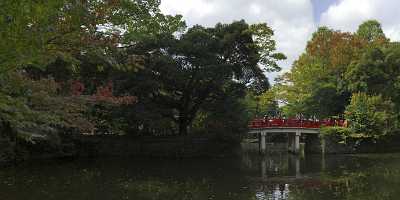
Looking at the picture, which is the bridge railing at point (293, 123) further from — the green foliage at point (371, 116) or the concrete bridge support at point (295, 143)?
the green foliage at point (371, 116)

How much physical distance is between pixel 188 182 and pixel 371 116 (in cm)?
2276

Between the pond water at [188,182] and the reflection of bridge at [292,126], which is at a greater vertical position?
the reflection of bridge at [292,126]

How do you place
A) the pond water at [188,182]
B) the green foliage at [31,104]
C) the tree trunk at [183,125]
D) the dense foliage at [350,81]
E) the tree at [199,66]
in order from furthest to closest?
the dense foliage at [350,81] → the tree trunk at [183,125] → the tree at [199,66] → the pond water at [188,182] → the green foliage at [31,104]

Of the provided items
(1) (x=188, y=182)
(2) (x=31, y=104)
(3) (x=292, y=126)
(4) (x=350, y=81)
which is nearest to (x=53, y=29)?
(2) (x=31, y=104)

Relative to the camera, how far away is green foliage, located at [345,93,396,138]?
3659 centimetres

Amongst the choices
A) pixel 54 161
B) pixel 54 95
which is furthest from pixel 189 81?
pixel 54 95

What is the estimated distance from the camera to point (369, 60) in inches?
1519

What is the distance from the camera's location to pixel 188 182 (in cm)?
1866

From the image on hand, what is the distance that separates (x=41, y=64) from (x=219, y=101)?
26.3 metres

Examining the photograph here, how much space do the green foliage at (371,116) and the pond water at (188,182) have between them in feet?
37.2

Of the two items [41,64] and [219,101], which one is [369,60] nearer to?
[219,101]

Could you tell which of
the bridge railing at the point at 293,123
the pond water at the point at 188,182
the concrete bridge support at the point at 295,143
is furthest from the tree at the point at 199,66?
the concrete bridge support at the point at 295,143

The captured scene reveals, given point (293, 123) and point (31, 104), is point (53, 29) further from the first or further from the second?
point (293, 123)

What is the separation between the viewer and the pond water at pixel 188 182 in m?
15.2
